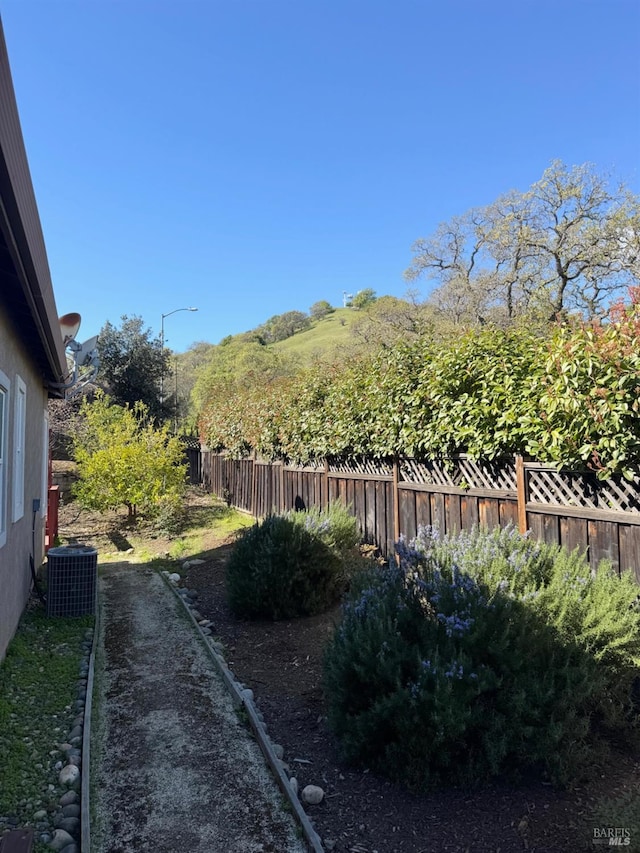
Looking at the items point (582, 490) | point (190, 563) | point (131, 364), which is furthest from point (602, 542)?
point (131, 364)

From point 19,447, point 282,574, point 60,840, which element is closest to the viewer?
point 60,840

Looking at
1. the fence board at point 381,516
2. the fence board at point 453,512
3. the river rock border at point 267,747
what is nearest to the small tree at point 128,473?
the fence board at point 381,516

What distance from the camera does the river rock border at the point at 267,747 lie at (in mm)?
2541

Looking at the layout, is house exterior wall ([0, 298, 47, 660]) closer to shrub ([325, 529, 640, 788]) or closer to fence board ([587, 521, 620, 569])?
shrub ([325, 529, 640, 788])

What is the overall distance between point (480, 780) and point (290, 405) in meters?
7.84

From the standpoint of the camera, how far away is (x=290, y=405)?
33.3 feet

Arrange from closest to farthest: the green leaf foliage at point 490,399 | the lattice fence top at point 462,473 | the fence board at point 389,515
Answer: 1. the green leaf foliage at point 490,399
2. the lattice fence top at point 462,473
3. the fence board at point 389,515

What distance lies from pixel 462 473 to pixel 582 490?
1606mm

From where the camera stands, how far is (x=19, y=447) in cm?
542

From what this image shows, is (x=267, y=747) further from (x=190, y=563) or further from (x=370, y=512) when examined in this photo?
(x=190, y=563)

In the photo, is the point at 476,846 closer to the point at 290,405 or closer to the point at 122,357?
the point at 290,405

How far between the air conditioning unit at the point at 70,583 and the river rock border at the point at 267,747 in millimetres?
1311

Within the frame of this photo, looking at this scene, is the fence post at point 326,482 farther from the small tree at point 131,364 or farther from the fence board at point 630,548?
the small tree at point 131,364

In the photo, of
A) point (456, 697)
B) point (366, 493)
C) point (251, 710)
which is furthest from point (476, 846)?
point (366, 493)
